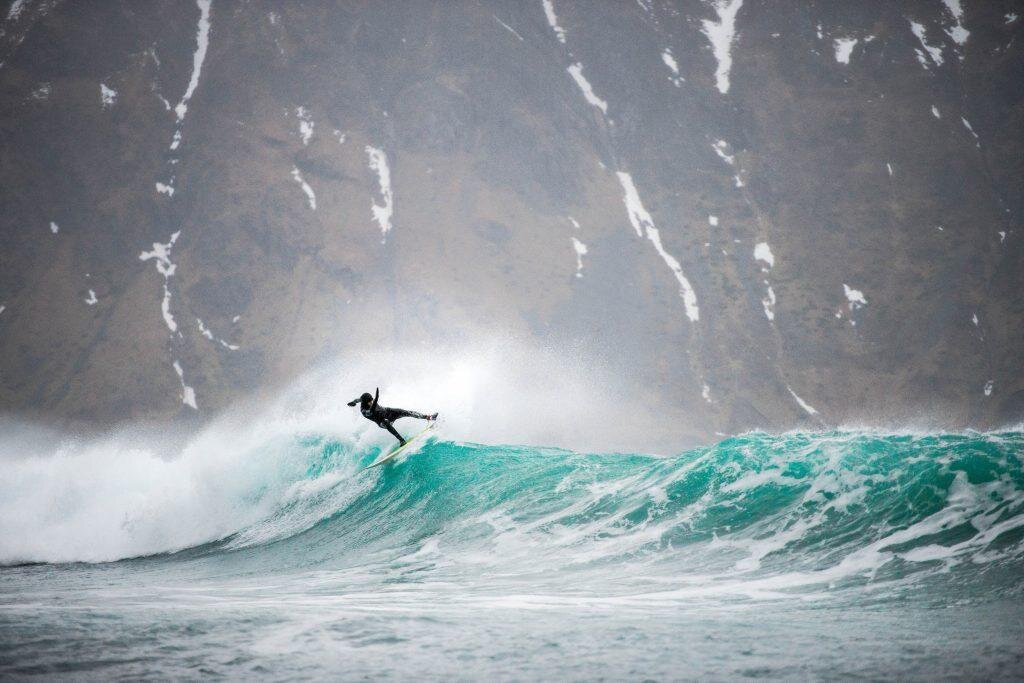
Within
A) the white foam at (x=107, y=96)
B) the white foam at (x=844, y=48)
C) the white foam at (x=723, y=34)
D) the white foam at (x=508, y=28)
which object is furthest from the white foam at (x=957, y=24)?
the white foam at (x=107, y=96)

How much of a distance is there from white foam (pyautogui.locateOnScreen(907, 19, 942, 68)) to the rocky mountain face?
84cm

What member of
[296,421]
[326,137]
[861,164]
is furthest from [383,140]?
[296,421]

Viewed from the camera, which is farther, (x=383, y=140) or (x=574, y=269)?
(x=383, y=140)

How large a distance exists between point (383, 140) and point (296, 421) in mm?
111883

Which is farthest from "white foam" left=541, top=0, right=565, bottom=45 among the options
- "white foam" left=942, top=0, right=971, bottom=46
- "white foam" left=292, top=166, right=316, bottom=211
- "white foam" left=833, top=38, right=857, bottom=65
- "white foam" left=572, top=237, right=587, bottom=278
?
"white foam" left=942, top=0, right=971, bottom=46

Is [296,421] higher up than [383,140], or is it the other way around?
[383,140]

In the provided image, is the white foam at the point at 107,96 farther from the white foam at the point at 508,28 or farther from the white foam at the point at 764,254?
the white foam at the point at 764,254

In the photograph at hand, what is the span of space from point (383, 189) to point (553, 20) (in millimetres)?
54494

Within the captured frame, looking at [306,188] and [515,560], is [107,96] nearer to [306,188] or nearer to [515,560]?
[306,188]

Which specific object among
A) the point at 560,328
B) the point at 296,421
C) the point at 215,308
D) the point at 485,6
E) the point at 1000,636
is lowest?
the point at 1000,636

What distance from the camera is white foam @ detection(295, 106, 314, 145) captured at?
12843 cm

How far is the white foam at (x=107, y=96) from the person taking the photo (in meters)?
127

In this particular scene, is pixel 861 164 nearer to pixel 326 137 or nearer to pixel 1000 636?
pixel 326 137

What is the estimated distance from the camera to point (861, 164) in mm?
131750
